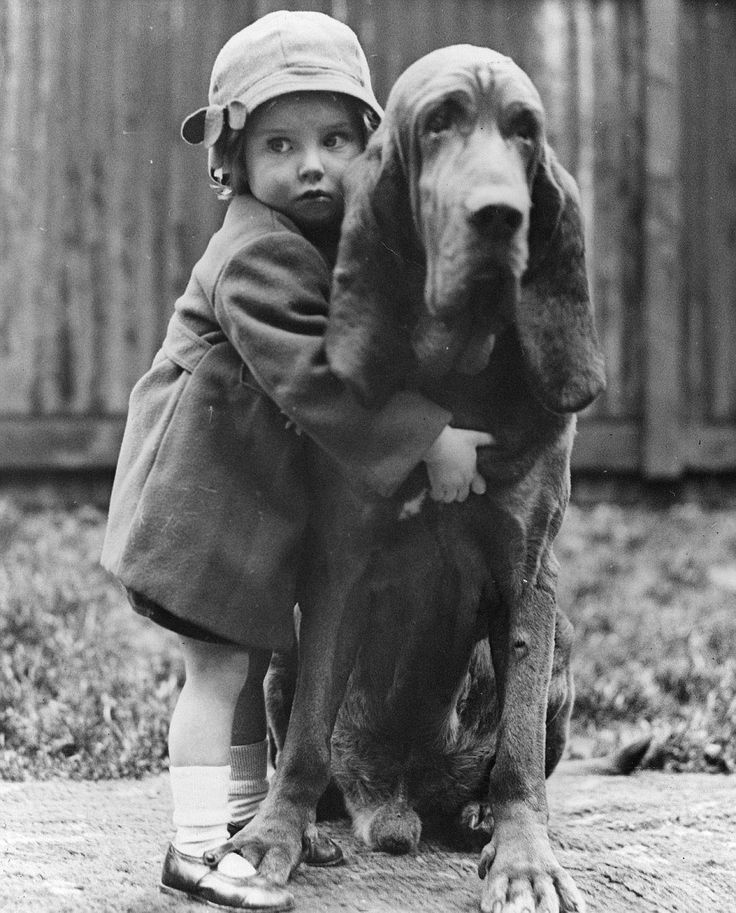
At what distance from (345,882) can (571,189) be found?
1.44m

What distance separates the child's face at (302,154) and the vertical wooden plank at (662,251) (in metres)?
4.79

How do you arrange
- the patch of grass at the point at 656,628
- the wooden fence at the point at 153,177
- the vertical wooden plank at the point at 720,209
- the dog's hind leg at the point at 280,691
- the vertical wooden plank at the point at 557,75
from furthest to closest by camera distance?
the vertical wooden plank at the point at 720,209 → the vertical wooden plank at the point at 557,75 → the wooden fence at the point at 153,177 → the patch of grass at the point at 656,628 → the dog's hind leg at the point at 280,691

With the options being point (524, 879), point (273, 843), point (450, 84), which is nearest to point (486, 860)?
point (524, 879)

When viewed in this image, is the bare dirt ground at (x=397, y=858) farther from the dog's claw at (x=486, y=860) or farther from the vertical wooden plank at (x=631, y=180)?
the vertical wooden plank at (x=631, y=180)

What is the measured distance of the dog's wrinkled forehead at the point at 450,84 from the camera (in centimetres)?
221

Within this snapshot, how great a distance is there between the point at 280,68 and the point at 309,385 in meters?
0.70

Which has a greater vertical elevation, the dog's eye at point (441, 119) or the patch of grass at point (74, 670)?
the dog's eye at point (441, 119)

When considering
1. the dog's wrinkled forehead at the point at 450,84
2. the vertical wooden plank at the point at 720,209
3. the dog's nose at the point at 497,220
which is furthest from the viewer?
the vertical wooden plank at the point at 720,209

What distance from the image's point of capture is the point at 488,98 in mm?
2205

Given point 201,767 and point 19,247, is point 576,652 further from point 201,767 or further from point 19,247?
point 19,247

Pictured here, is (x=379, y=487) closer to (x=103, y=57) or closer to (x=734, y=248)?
(x=103, y=57)

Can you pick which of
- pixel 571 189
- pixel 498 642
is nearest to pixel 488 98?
pixel 571 189

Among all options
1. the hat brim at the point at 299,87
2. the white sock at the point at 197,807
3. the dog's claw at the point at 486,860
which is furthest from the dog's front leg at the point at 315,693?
the hat brim at the point at 299,87

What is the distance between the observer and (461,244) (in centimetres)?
213
